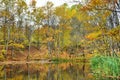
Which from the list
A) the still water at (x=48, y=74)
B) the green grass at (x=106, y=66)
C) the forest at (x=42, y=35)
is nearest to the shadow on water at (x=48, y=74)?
the still water at (x=48, y=74)

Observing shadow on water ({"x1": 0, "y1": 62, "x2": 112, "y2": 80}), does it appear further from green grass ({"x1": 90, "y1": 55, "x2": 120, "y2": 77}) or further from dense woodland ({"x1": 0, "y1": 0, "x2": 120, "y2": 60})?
dense woodland ({"x1": 0, "y1": 0, "x2": 120, "y2": 60})

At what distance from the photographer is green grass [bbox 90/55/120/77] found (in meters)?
13.3

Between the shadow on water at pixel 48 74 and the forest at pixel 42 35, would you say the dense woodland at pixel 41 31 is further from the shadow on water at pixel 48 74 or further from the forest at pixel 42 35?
the shadow on water at pixel 48 74

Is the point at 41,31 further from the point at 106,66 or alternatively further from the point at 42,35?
the point at 106,66

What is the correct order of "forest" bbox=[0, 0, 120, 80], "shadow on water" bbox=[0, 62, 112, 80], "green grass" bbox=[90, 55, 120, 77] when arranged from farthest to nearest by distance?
"forest" bbox=[0, 0, 120, 80] < "shadow on water" bbox=[0, 62, 112, 80] < "green grass" bbox=[90, 55, 120, 77]

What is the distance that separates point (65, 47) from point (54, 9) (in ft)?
21.7

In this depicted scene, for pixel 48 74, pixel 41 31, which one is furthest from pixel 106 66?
pixel 41 31

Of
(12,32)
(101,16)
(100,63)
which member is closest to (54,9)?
(12,32)

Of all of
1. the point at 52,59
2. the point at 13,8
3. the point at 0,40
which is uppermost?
the point at 13,8

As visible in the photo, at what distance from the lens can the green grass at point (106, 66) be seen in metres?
13.3

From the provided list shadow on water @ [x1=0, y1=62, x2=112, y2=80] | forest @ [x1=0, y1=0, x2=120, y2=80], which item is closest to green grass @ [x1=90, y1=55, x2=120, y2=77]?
shadow on water @ [x1=0, y1=62, x2=112, y2=80]

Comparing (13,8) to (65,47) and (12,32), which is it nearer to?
(12,32)

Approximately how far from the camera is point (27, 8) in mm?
39312

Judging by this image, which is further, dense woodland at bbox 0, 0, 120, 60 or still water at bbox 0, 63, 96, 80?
dense woodland at bbox 0, 0, 120, 60
